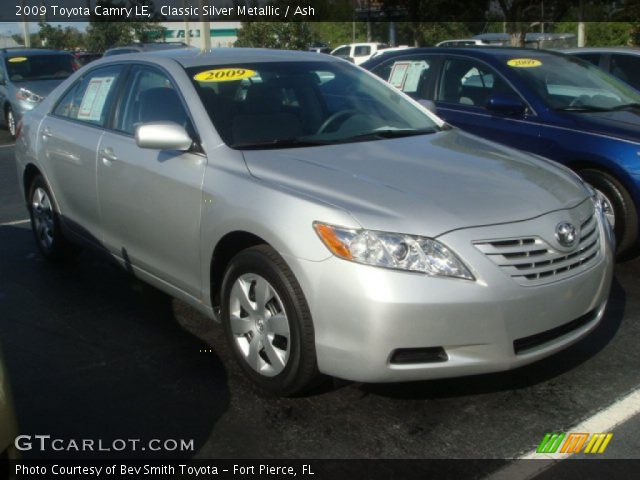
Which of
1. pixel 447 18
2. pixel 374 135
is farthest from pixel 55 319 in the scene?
pixel 447 18

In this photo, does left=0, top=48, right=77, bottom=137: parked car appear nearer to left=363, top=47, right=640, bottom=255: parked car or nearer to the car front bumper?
left=363, top=47, right=640, bottom=255: parked car

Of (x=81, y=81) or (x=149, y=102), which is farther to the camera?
(x=81, y=81)

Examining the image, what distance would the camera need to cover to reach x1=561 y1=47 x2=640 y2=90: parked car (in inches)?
340

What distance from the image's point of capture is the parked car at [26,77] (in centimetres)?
1355

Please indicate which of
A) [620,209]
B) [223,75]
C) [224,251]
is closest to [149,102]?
[223,75]

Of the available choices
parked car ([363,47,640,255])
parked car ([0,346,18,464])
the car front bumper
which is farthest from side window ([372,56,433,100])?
parked car ([0,346,18,464])

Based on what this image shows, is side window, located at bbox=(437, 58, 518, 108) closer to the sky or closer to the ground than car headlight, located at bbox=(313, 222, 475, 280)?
closer to the sky

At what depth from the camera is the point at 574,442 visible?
10.6ft

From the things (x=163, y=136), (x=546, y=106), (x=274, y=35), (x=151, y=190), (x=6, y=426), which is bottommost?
(x=6, y=426)

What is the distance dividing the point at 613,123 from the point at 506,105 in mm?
817

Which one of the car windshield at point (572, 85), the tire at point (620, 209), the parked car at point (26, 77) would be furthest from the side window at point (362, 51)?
the tire at point (620, 209)

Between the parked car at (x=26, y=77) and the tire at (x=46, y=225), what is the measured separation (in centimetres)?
812

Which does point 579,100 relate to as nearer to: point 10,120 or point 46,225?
point 46,225

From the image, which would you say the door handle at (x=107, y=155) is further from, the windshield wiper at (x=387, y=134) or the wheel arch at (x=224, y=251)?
the windshield wiper at (x=387, y=134)
